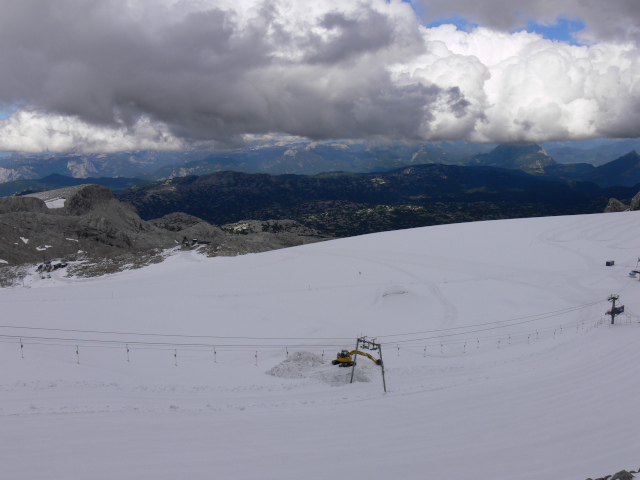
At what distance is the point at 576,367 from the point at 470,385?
714 cm

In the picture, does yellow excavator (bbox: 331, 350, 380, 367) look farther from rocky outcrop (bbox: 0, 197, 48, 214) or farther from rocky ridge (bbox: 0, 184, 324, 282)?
rocky outcrop (bbox: 0, 197, 48, 214)

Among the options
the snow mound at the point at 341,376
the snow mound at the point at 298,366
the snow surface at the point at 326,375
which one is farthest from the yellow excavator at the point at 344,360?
the snow mound at the point at 298,366

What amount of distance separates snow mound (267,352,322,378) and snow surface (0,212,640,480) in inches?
4.6

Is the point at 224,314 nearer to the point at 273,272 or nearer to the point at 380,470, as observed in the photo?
the point at 273,272

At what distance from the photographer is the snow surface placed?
1374 cm

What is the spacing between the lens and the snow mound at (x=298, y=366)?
22413 mm

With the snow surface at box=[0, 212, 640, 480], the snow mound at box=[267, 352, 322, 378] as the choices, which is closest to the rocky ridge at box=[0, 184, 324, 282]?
the snow surface at box=[0, 212, 640, 480]

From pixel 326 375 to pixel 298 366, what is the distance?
6.82 ft

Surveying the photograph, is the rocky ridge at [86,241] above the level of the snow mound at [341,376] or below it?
above

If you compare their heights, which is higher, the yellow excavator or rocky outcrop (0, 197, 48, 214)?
rocky outcrop (0, 197, 48, 214)

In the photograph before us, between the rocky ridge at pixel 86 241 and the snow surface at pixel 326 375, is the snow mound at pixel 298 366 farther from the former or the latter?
the rocky ridge at pixel 86 241

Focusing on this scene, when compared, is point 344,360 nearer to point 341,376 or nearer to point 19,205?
point 341,376

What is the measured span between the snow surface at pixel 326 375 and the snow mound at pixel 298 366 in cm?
12

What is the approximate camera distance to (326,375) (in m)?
22.1
